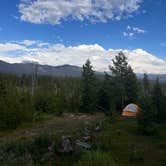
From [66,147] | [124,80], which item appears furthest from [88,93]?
[66,147]

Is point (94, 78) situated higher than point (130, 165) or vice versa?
point (94, 78)

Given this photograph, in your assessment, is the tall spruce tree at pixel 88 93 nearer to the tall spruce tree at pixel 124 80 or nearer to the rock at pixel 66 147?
the tall spruce tree at pixel 124 80

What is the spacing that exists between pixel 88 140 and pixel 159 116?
544 inches

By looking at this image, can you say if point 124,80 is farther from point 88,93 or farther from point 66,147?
point 66,147

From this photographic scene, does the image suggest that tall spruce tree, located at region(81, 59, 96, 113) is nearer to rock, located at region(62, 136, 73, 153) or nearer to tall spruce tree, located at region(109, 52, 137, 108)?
tall spruce tree, located at region(109, 52, 137, 108)

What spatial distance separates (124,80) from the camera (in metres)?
46.8

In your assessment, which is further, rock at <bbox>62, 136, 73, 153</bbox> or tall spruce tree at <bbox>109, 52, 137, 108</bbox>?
tall spruce tree at <bbox>109, 52, 137, 108</bbox>

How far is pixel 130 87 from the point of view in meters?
46.5

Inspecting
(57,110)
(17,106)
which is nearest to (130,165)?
(17,106)

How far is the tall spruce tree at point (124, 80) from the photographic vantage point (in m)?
46.1

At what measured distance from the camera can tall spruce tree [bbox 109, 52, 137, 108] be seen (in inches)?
1813

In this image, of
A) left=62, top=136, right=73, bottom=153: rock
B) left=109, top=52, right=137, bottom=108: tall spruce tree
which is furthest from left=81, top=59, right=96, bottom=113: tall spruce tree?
left=62, top=136, right=73, bottom=153: rock

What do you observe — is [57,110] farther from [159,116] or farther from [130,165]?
[130,165]

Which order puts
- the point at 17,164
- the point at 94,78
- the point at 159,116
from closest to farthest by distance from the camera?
the point at 17,164
the point at 159,116
the point at 94,78
